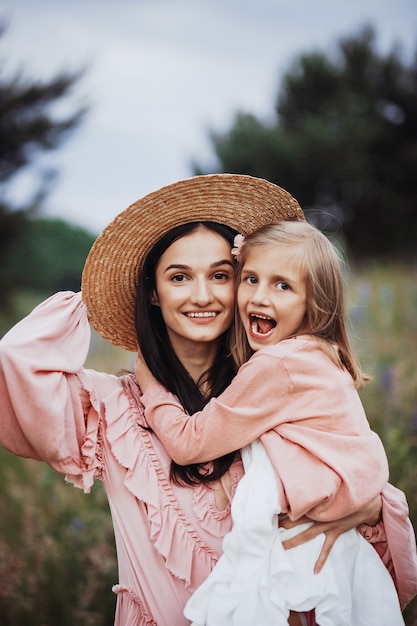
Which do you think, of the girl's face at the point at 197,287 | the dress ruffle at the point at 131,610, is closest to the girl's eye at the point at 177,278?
the girl's face at the point at 197,287

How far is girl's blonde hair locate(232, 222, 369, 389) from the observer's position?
2.44m

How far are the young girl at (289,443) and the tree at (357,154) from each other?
14.0 meters

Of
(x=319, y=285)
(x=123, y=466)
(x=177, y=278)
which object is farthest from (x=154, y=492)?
(x=319, y=285)

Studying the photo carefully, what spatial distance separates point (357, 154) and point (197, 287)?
48.9 ft

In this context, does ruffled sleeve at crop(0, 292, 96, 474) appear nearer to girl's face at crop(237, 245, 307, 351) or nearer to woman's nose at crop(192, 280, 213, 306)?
woman's nose at crop(192, 280, 213, 306)

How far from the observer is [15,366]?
7.26 ft

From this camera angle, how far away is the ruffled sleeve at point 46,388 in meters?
2.22

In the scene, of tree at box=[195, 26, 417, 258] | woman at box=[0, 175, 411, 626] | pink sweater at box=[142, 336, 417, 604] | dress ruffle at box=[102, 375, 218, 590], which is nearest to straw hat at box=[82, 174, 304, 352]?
woman at box=[0, 175, 411, 626]

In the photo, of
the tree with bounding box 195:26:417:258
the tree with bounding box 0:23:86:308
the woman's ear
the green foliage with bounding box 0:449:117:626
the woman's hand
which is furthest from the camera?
the tree with bounding box 195:26:417:258

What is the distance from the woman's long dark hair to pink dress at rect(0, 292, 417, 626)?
18 cm

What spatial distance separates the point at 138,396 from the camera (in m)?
2.60

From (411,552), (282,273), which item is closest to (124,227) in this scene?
(282,273)

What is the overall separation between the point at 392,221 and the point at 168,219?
14723 millimetres

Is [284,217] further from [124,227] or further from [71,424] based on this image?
[71,424]
